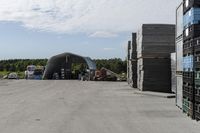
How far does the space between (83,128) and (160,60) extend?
15.3 meters

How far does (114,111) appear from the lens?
14117 millimetres

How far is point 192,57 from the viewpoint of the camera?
11.7 meters

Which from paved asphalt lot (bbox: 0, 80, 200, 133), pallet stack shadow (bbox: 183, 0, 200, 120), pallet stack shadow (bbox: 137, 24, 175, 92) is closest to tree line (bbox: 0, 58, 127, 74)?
pallet stack shadow (bbox: 137, 24, 175, 92)

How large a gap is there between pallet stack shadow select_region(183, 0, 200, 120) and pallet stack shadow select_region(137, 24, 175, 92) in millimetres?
11672

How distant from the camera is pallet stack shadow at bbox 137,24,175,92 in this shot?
80.2 ft

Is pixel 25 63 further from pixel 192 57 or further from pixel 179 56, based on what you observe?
pixel 192 57

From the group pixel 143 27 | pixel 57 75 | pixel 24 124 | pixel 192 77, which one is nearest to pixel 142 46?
pixel 143 27

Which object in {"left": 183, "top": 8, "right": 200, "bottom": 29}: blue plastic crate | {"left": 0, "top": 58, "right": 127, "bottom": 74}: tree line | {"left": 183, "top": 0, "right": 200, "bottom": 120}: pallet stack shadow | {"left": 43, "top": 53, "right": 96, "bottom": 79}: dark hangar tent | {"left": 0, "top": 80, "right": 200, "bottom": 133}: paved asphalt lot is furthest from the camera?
{"left": 0, "top": 58, "right": 127, "bottom": 74}: tree line

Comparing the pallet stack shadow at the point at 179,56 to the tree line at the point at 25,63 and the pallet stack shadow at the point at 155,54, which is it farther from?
the tree line at the point at 25,63

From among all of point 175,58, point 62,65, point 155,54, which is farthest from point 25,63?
point 175,58

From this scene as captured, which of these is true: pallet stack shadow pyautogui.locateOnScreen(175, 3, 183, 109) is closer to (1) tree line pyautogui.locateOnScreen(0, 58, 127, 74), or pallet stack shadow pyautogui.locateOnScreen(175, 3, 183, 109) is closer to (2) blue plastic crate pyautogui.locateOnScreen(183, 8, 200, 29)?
(2) blue plastic crate pyautogui.locateOnScreen(183, 8, 200, 29)

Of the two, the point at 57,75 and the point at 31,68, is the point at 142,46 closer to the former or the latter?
the point at 57,75

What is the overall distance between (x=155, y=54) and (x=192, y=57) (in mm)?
13478

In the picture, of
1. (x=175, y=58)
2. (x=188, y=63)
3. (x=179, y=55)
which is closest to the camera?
(x=188, y=63)
